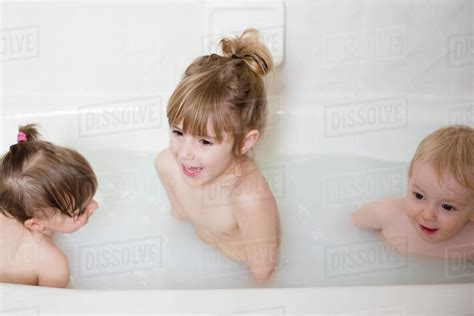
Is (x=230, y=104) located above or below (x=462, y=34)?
below

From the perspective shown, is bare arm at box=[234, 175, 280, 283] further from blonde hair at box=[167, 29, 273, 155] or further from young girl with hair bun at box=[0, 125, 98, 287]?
young girl with hair bun at box=[0, 125, 98, 287]

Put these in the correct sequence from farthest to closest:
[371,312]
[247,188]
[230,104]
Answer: [247,188] → [230,104] → [371,312]

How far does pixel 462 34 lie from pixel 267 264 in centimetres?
78

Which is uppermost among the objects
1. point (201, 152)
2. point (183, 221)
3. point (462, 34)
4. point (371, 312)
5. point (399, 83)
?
point (462, 34)

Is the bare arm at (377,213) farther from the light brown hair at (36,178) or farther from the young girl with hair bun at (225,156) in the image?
the light brown hair at (36,178)

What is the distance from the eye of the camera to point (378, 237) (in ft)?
4.91

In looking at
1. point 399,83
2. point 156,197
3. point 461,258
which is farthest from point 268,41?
point 461,258

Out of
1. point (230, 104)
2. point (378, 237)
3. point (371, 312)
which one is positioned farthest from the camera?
point (378, 237)

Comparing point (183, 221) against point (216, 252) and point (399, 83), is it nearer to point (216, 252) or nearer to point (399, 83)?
point (216, 252)

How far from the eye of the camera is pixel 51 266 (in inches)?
51.3

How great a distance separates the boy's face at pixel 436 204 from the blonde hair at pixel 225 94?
37 centimetres

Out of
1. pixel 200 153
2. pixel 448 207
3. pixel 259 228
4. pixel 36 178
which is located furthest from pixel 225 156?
pixel 448 207

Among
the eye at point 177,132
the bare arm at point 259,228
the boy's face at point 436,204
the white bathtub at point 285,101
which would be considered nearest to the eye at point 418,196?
the boy's face at point 436,204

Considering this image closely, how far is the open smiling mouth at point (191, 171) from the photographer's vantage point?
1.33m
